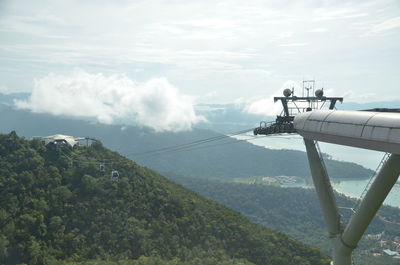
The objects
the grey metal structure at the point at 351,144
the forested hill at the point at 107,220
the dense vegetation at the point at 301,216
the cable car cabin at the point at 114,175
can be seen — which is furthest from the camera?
the dense vegetation at the point at 301,216

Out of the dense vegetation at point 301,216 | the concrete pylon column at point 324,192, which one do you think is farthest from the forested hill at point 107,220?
the dense vegetation at point 301,216

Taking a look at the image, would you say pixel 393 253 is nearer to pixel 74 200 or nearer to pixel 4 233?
pixel 74 200

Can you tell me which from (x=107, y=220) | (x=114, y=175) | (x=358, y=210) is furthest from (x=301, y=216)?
(x=358, y=210)

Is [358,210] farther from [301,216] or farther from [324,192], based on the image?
[301,216]

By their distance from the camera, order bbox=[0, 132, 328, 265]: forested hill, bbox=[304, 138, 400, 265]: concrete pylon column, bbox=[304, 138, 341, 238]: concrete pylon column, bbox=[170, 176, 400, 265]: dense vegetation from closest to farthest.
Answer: bbox=[304, 138, 400, 265]: concrete pylon column → bbox=[304, 138, 341, 238]: concrete pylon column → bbox=[0, 132, 328, 265]: forested hill → bbox=[170, 176, 400, 265]: dense vegetation

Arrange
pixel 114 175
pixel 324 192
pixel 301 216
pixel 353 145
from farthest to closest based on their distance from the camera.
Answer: pixel 301 216 < pixel 114 175 < pixel 324 192 < pixel 353 145

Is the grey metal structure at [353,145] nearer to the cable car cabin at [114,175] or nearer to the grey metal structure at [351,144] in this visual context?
the grey metal structure at [351,144]

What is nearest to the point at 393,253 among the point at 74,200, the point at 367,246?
the point at 367,246

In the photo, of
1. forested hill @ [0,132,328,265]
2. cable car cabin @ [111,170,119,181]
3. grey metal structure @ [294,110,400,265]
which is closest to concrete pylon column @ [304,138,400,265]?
grey metal structure @ [294,110,400,265]

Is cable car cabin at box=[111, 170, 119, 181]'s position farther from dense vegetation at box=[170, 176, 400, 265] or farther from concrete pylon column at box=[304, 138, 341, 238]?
dense vegetation at box=[170, 176, 400, 265]

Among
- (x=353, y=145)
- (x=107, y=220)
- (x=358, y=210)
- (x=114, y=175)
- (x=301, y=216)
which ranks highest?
(x=353, y=145)
